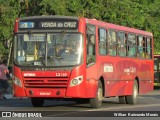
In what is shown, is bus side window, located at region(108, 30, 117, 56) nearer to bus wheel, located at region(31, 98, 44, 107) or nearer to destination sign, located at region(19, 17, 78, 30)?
destination sign, located at region(19, 17, 78, 30)

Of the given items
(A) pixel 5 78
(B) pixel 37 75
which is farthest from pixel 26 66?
(A) pixel 5 78

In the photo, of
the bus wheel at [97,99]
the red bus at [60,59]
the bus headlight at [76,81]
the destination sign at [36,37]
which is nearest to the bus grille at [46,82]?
the red bus at [60,59]

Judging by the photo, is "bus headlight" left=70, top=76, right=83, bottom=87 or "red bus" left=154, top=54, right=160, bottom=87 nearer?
"bus headlight" left=70, top=76, right=83, bottom=87

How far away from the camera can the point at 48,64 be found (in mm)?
19859

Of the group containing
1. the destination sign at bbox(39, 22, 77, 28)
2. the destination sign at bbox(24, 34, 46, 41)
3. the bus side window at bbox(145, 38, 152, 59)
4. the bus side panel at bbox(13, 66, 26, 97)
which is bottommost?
the bus side panel at bbox(13, 66, 26, 97)

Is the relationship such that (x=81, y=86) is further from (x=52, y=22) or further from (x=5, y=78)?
(x=5, y=78)

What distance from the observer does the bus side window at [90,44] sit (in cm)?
2022

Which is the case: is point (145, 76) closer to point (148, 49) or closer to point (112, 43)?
point (148, 49)

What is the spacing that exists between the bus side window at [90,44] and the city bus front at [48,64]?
1.33 ft

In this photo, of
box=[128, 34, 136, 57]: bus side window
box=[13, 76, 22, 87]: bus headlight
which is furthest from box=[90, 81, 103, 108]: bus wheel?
box=[128, 34, 136, 57]: bus side window

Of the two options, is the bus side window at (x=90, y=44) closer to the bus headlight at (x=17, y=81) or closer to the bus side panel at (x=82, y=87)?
the bus side panel at (x=82, y=87)

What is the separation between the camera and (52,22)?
20281 millimetres

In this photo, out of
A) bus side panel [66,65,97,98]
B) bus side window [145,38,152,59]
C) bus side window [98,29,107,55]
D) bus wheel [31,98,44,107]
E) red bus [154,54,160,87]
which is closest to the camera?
bus side panel [66,65,97,98]

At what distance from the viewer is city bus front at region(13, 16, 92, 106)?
64.6ft
